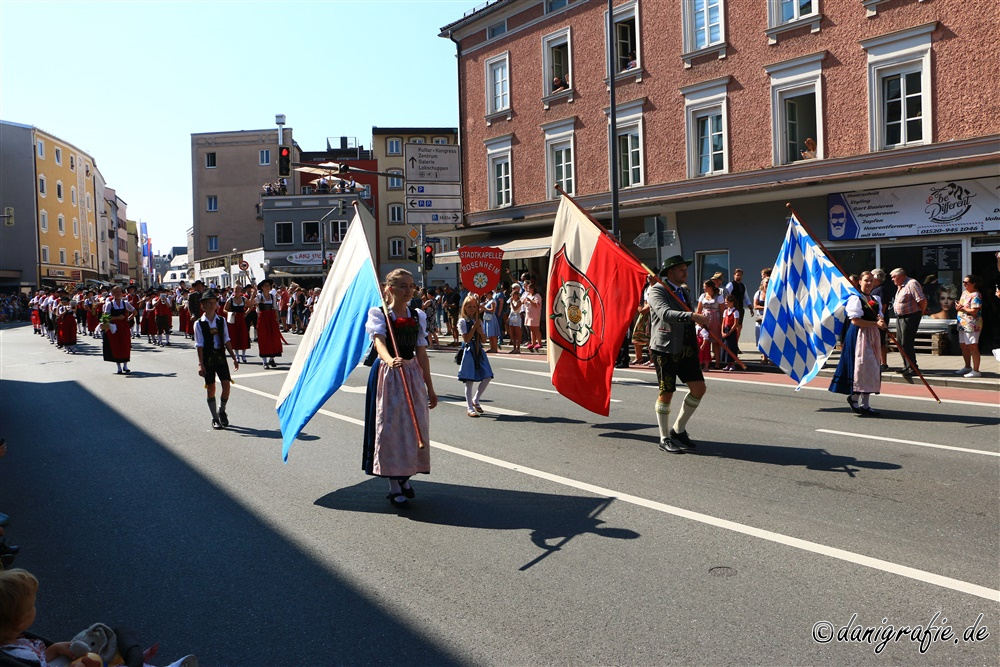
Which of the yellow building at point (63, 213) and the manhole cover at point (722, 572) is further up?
the yellow building at point (63, 213)

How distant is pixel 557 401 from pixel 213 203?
211ft

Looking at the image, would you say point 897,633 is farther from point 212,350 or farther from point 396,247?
point 396,247

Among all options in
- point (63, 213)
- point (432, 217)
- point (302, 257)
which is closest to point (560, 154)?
point (432, 217)

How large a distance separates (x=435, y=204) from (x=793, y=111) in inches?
481

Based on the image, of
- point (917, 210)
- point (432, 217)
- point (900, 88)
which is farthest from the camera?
point (432, 217)

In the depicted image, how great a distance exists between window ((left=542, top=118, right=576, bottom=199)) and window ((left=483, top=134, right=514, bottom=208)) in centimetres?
218

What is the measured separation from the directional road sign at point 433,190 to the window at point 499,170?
2.54 metres

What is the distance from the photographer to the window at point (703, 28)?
73.0ft

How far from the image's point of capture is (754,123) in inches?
850

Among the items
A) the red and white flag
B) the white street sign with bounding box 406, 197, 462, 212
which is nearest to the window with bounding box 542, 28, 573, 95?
the white street sign with bounding box 406, 197, 462, 212

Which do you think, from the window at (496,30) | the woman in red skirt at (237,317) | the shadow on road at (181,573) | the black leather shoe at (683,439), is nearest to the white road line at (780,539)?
the black leather shoe at (683,439)

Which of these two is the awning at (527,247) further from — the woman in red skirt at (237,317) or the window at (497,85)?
the woman in red skirt at (237,317)

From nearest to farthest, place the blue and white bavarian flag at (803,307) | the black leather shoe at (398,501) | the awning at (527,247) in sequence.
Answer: the black leather shoe at (398,501) → the blue and white bavarian flag at (803,307) → the awning at (527,247)

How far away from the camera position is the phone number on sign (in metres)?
3.95
